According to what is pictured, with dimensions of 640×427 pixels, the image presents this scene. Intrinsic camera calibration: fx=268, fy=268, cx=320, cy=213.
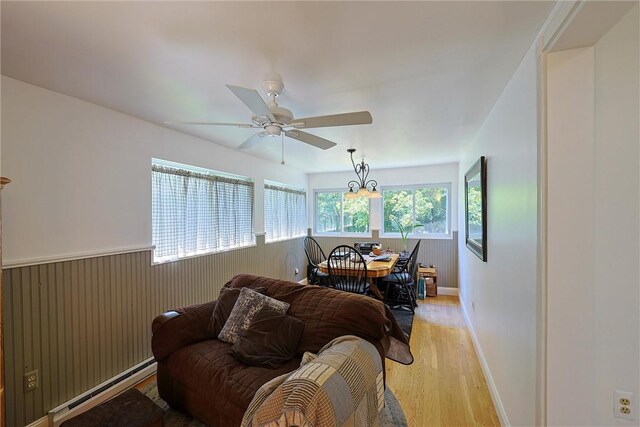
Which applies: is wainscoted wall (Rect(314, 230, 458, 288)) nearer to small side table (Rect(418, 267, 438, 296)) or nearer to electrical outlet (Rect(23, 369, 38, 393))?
small side table (Rect(418, 267, 438, 296))

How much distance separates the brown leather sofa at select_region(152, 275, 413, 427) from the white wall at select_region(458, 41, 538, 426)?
25.1 inches

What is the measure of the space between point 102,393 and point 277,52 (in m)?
2.82

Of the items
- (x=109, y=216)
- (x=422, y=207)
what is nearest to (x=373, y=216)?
(x=422, y=207)

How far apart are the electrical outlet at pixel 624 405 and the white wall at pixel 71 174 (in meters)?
3.26

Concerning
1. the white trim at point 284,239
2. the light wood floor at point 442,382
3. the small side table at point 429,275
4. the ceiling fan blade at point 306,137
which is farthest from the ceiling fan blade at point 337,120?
the small side table at point 429,275

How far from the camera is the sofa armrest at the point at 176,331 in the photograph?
6.30 feet

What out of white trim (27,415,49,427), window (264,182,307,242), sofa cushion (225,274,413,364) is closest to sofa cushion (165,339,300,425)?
sofa cushion (225,274,413,364)

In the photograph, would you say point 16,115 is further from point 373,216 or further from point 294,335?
point 373,216

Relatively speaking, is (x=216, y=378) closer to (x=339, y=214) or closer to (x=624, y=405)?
(x=624, y=405)

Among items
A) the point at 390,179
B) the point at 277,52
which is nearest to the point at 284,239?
the point at 390,179

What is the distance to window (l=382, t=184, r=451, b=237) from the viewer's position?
4988mm

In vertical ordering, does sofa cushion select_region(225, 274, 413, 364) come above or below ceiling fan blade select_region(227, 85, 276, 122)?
below

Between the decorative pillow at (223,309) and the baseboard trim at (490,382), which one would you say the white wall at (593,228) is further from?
the decorative pillow at (223,309)

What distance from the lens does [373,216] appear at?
5.40 meters
